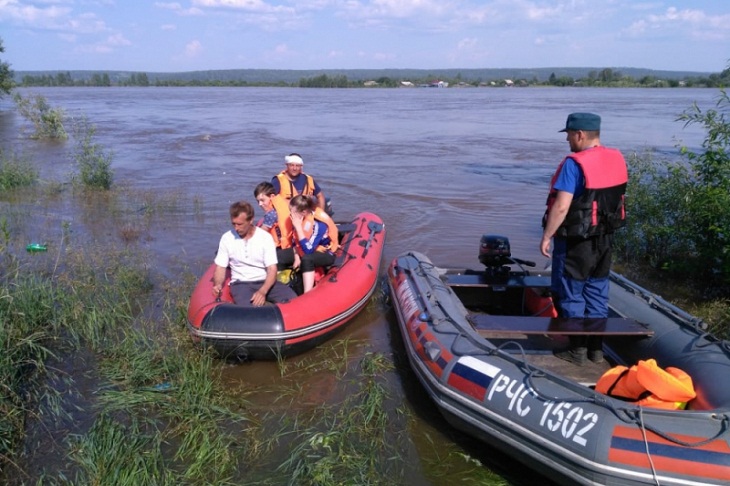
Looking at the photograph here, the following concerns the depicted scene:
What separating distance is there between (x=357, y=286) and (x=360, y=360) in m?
0.78

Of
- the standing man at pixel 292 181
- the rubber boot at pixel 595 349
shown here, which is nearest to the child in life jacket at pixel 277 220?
the standing man at pixel 292 181

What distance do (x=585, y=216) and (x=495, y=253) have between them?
1.49 meters

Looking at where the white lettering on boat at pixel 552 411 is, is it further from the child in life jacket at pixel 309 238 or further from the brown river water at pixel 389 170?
the child in life jacket at pixel 309 238

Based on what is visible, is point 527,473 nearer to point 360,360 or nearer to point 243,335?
point 360,360

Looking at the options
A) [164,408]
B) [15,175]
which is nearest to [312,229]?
[164,408]

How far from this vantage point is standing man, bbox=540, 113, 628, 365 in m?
3.68

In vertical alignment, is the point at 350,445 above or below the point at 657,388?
below

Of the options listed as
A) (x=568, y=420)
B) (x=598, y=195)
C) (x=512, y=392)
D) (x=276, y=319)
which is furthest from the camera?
(x=276, y=319)

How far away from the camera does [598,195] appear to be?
371cm

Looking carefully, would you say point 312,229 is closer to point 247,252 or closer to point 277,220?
point 277,220

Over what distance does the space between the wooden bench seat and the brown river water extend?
28.5 inches

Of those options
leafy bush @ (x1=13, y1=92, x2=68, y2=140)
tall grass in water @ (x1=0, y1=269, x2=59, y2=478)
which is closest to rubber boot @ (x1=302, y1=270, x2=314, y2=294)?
tall grass in water @ (x1=0, y1=269, x2=59, y2=478)

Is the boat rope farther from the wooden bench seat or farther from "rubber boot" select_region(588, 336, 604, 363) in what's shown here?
"rubber boot" select_region(588, 336, 604, 363)

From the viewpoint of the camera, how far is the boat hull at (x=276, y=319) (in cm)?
437
